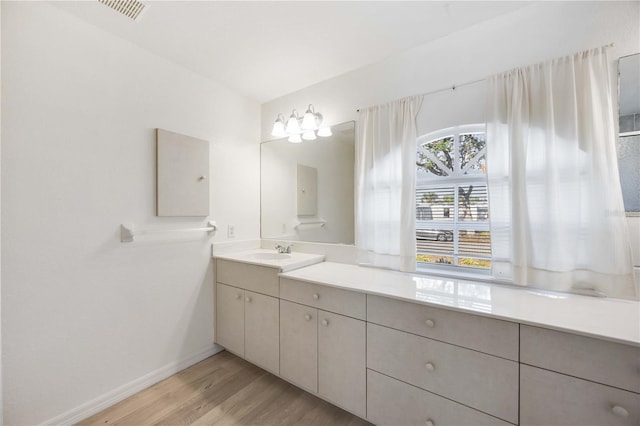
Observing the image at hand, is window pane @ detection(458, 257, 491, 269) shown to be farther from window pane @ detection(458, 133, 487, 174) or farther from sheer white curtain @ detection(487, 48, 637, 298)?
window pane @ detection(458, 133, 487, 174)

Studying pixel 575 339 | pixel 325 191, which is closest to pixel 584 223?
pixel 575 339

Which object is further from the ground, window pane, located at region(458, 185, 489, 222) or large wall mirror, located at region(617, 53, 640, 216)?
large wall mirror, located at region(617, 53, 640, 216)

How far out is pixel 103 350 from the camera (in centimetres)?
165

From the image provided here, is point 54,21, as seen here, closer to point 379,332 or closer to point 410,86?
point 410,86

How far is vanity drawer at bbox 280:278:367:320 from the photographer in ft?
4.83

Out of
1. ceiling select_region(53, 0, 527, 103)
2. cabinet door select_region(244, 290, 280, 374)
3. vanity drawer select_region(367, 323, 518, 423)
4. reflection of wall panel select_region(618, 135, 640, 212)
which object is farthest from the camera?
cabinet door select_region(244, 290, 280, 374)

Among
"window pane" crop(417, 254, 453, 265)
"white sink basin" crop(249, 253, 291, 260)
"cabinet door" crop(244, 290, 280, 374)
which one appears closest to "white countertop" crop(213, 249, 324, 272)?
"white sink basin" crop(249, 253, 291, 260)

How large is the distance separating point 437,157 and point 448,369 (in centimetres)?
127

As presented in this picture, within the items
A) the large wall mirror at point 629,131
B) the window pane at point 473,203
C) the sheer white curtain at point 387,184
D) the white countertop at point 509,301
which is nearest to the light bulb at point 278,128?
the sheer white curtain at point 387,184

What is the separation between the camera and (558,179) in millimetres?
1355

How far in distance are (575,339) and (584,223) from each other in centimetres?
66

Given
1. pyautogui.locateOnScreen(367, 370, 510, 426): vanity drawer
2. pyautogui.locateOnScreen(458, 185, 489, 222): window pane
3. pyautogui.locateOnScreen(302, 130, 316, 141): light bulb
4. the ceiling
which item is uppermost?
the ceiling

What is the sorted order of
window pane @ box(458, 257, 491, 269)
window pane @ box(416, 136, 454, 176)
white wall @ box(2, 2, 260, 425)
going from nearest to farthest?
white wall @ box(2, 2, 260, 425)
window pane @ box(458, 257, 491, 269)
window pane @ box(416, 136, 454, 176)

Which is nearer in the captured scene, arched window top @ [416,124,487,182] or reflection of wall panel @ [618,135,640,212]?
reflection of wall panel @ [618,135,640,212]
